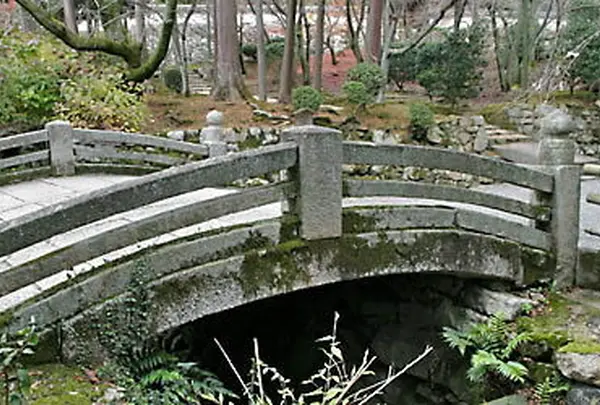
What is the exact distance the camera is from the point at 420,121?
39.4 feet

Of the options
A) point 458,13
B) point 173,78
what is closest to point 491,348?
point 173,78

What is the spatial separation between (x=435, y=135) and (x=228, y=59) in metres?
4.35

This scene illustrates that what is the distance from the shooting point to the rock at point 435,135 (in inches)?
484

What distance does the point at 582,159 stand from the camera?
43.3ft

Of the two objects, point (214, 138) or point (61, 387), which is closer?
point (61, 387)

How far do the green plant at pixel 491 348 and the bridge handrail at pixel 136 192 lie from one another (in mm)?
1947

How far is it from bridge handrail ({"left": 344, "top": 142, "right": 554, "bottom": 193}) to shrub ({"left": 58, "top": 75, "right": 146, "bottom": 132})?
262 inches

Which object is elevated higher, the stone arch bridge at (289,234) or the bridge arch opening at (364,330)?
the stone arch bridge at (289,234)

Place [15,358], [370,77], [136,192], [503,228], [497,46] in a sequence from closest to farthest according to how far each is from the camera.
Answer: [15,358] → [136,192] → [503,228] → [370,77] → [497,46]

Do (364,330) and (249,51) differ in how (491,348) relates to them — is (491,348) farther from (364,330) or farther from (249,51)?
(249,51)

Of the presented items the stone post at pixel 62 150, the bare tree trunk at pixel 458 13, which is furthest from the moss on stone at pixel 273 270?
the bare tree trunk at pixel 458 13

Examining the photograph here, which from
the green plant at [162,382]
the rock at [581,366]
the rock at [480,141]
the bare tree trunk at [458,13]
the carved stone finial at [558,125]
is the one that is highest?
the bare tree trunk at [458,13]

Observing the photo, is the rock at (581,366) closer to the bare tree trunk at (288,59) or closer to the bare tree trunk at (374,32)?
the bare tree trunk at (288,59)

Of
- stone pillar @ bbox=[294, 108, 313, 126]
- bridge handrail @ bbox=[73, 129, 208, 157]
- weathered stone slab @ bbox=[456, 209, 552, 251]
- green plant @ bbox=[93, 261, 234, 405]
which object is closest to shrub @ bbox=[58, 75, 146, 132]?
bridge handrail @ bbox=[73, 129, 208, 157]
